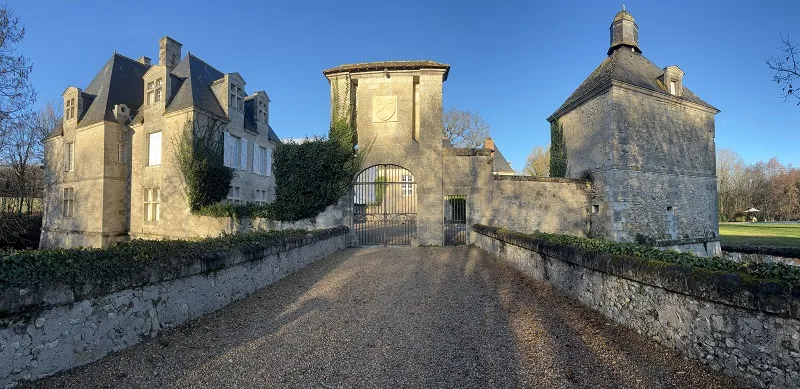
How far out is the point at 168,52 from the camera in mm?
19922

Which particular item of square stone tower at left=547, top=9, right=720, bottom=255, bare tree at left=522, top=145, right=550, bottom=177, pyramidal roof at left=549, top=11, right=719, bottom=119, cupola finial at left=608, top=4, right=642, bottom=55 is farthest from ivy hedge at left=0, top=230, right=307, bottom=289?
bare tree at left=522, top=145, right=550, bottom=177

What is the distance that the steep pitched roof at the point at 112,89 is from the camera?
18.9m

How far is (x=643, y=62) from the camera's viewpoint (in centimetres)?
1945

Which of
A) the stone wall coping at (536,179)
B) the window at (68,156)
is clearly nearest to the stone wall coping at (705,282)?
the stone wall coping at (536,179)

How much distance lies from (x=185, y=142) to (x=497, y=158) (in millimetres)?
26364

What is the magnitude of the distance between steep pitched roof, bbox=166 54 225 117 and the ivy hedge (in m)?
13.6

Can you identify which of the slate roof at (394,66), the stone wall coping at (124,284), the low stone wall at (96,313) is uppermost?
the slate roof at (394,66)

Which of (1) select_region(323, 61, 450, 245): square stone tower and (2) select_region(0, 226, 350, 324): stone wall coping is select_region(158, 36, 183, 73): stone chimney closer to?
(1) select_region(323, 61, 450, 245): square stone tower

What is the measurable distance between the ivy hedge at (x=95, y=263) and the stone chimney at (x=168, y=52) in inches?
739

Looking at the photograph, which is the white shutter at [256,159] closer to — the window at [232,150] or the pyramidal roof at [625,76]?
the window at [232,150]

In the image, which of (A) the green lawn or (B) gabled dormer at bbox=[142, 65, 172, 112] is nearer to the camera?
(A) the green lawn

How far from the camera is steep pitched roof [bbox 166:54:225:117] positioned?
16.5 meters

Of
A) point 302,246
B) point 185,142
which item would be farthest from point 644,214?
point 185,142

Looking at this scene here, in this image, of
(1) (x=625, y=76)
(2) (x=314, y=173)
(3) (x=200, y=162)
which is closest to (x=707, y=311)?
(2) (x=314, y=173)
